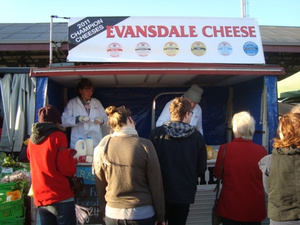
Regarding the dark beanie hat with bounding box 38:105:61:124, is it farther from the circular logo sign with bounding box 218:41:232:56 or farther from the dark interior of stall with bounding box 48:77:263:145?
the circular logo sign with bounding box 218:41:232:56

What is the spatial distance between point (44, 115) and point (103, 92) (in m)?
2.68

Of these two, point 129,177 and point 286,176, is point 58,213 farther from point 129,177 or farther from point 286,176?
point 286,176

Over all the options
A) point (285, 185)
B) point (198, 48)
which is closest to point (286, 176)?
point (285, 185)

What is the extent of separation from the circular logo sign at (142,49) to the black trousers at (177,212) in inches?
84.9

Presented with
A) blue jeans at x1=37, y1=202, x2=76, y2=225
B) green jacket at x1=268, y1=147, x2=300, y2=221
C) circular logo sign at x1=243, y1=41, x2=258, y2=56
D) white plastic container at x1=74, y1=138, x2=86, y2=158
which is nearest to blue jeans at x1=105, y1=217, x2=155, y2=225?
blue jeans at x1=37, y1=202, x2=76, y2=225

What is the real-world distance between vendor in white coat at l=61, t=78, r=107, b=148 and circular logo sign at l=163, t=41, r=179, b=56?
1.22 meters

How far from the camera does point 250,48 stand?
163 inches

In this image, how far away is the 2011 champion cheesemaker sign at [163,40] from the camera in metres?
4.00

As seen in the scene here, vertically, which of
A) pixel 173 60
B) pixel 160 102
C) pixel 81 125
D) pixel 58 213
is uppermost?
pixel 173 60

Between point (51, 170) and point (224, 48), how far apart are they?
284cm

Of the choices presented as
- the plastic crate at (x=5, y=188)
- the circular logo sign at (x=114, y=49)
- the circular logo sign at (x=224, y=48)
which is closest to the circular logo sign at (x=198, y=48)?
the circular logo sign at (x=224, y=48)

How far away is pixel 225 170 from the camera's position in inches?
105

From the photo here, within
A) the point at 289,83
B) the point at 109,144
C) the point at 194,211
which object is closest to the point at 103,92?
the point at 194,211

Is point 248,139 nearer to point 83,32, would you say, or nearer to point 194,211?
point 194,211
